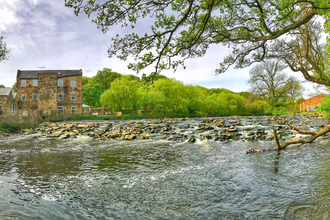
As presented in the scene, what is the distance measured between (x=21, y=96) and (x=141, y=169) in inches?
1963

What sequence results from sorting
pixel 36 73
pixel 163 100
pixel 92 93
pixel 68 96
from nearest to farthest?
pixel 163 100 < pixel 68 96 < pixel 36 73 < pixel 92 93

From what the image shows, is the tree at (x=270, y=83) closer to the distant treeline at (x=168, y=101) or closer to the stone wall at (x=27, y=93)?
the distant treeline at (x=168, y=101)

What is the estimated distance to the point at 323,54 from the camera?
58.1 feet

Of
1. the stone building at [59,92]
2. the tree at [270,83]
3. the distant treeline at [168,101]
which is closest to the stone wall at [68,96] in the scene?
the stone building at [59,92]

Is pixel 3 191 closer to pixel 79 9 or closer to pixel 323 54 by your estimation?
pixel 79 9

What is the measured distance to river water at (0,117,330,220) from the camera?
4211 mm

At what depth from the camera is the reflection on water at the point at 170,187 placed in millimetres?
4215

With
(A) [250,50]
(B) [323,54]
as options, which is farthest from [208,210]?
(B) [323,54]

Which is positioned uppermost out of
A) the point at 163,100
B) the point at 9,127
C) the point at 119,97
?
the point at 119,97

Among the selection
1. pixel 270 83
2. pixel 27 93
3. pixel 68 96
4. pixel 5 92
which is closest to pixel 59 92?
pixel 68 96

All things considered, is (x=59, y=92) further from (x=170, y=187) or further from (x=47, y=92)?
(x=170, y=187)

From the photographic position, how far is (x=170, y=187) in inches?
221

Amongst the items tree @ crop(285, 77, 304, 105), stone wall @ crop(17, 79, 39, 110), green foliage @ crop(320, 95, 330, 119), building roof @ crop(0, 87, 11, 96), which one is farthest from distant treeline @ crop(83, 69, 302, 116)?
green foliage @ crop(320, 95, 330, 119)

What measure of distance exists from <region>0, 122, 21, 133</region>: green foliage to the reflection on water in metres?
13.9
